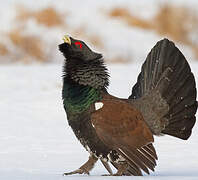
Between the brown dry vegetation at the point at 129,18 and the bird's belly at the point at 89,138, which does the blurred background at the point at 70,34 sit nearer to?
the brown dry vegetation at the point at 129,18

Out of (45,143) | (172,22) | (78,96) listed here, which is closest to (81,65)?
(78,96)

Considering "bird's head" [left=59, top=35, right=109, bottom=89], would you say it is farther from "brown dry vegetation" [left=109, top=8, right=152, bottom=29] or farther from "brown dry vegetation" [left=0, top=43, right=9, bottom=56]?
"brown dry vegetation" [left=109, top=8, right=152, bottom=29]

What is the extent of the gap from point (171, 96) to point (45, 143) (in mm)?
1904

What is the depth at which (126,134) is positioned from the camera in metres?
4.90

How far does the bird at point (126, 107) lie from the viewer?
480 cm

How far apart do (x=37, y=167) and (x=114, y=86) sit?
→ 6.74m

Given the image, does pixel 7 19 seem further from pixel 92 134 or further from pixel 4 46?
pixel 92 134

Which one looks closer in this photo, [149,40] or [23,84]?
[23,84]

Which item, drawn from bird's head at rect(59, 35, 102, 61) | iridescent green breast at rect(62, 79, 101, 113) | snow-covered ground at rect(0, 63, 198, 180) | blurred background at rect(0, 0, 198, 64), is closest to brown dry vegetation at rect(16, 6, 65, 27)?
blurred background at rect(0, 0, 198, 64)

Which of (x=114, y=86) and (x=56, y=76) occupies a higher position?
(x=56, y=76)

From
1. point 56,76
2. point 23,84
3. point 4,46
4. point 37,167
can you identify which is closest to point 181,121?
point 37,167

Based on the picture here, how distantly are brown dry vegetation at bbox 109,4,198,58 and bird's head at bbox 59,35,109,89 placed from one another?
41.0ft

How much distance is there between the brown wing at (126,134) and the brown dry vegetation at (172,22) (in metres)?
12.6

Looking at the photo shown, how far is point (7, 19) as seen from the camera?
1786cm
